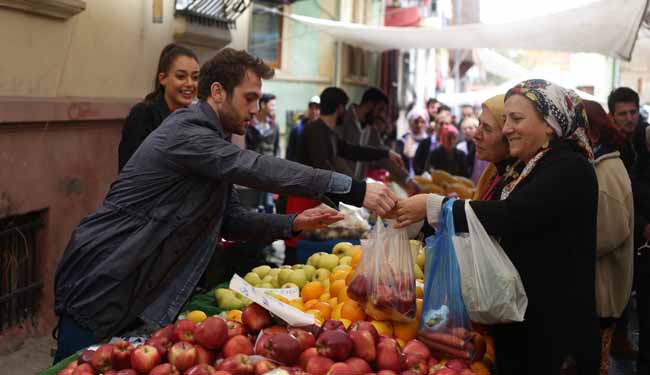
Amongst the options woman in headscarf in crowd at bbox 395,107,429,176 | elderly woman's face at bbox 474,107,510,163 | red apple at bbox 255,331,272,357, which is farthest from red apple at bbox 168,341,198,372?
woman in headscarf in crowd at bbox 395,107,429,176

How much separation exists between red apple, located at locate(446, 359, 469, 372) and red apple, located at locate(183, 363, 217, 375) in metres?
0.89

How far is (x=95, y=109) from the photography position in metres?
6.57

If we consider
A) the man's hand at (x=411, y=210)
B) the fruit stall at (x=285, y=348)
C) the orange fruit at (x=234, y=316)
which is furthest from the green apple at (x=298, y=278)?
the man's hand at (x=411, y=210)

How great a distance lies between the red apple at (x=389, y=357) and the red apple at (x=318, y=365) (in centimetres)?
22

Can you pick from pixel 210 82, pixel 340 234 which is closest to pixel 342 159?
pixel 340 234

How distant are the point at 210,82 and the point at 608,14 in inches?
270

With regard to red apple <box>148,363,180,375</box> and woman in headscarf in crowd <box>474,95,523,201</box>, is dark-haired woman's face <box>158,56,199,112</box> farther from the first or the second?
red apple <box>148,363,180,375</box>

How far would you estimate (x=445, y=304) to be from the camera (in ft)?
10.3

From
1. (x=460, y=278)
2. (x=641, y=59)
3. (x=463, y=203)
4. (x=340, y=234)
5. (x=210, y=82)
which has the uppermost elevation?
(x=641, y=59)

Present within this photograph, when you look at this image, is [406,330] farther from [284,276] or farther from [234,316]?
[284,276]

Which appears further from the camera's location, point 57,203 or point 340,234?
point 340,234

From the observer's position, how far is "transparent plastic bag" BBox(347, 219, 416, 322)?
325 cm

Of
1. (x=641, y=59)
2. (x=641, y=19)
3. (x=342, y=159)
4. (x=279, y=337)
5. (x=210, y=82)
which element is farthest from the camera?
(x=641, y=59)

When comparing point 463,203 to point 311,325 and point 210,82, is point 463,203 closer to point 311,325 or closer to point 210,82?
point 311,325
